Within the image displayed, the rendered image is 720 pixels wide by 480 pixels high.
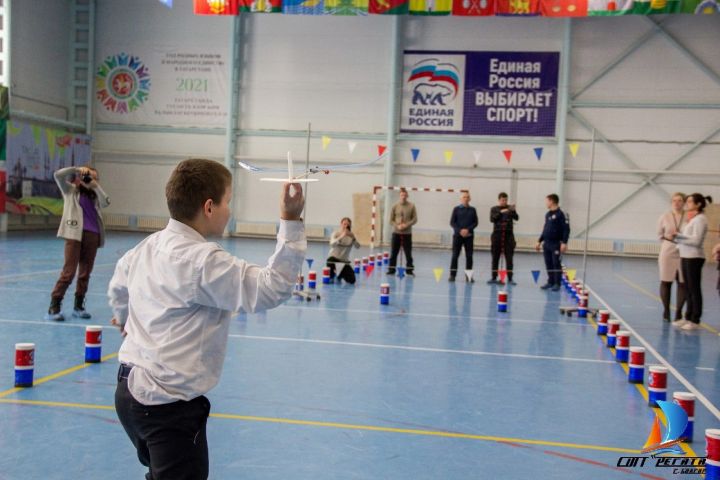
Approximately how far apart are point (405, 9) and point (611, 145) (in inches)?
317

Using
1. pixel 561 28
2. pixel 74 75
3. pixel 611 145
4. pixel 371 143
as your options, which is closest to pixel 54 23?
pixel 74 75

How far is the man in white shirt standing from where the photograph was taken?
2264 millimetres

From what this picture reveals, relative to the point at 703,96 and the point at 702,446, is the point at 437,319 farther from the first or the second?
the point at 703,96

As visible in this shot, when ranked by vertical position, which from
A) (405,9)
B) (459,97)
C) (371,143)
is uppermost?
(405,9)

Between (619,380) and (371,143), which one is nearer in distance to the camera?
(619,380)

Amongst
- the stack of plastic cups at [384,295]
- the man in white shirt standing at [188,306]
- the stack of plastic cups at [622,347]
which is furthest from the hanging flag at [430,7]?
the man in white shirt standing at [188,306]

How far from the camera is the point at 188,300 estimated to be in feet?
7.58

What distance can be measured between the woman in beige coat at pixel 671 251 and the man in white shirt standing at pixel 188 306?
7.96 metres

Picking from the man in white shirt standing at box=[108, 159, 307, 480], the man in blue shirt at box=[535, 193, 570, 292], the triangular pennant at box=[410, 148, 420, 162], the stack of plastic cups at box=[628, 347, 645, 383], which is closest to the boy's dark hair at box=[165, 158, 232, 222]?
the man in white shirt standing at box=[108, 159, 307, 480]

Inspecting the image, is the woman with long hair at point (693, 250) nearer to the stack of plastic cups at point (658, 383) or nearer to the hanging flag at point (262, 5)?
the stack of plastic cups at point (658, 383)

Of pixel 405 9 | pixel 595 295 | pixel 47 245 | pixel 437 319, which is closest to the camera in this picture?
pixel 437 319

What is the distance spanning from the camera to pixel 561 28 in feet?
75.3

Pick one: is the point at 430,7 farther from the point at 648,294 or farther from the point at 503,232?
the point at 648,294

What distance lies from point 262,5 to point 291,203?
780 inches
